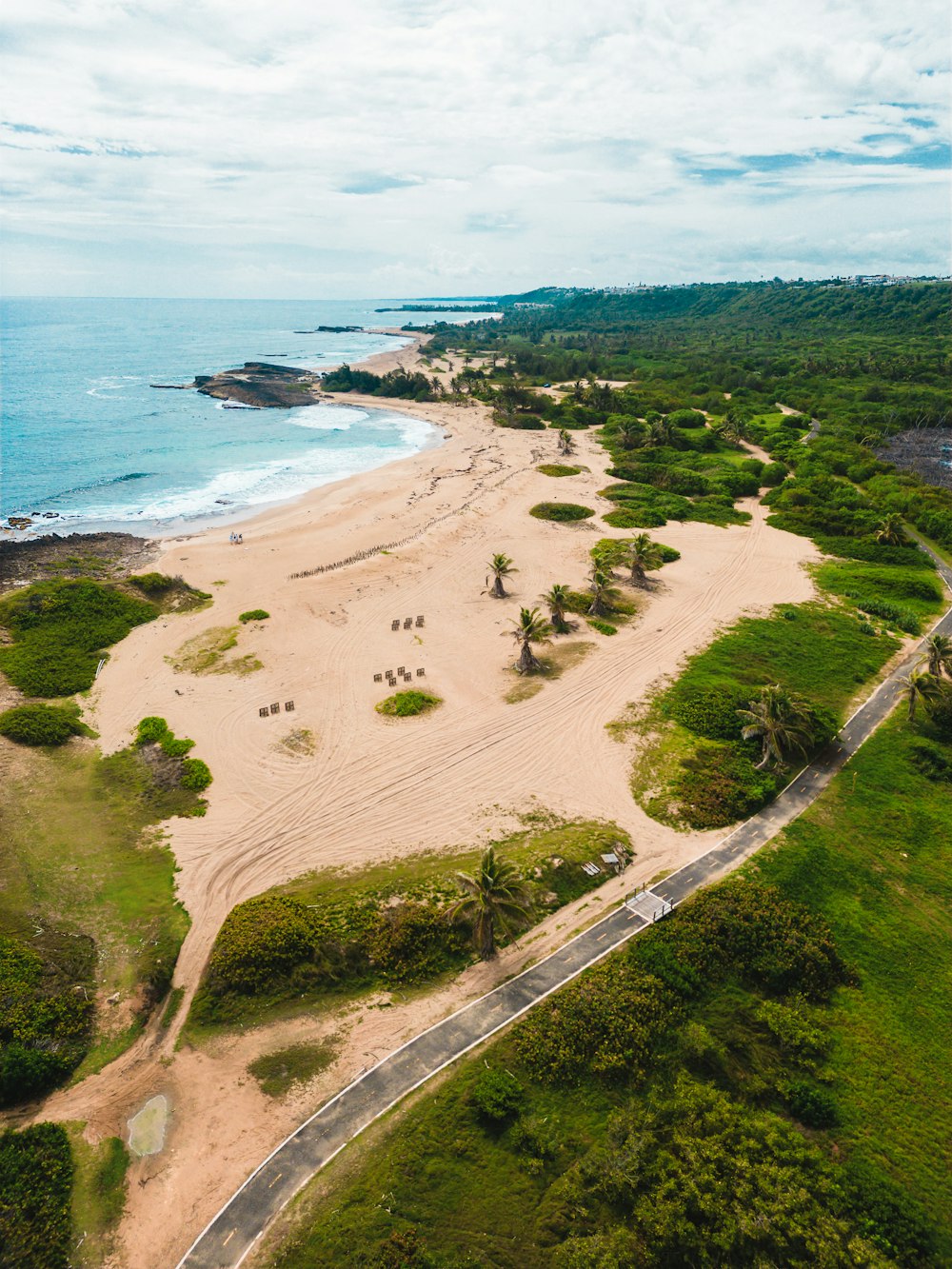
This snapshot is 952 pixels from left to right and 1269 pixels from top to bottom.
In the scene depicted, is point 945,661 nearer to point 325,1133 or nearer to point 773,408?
point 325,1133

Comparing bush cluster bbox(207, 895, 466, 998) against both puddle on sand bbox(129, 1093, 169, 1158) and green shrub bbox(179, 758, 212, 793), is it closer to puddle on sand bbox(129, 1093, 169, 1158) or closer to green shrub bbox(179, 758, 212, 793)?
puddle on sand bbox(129, 1093, 169, 1158)

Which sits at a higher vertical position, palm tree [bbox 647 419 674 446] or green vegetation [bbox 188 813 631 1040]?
palm tree [bbox 647 419 674 446]

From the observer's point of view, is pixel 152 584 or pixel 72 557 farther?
pixel 72 557

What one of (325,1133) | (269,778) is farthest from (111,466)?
(325,1133)

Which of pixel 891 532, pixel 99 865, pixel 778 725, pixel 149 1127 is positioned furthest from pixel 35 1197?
pixel 891 532

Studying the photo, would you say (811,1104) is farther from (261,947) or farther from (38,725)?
(38,725)

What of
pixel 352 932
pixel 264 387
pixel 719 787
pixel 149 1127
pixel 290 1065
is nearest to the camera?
pixel 149 1127

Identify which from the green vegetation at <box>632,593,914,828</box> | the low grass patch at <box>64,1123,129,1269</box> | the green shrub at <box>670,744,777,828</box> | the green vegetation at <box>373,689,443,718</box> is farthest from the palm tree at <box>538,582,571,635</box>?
the low grass patch at <box>64,1123,129,1269</box>
